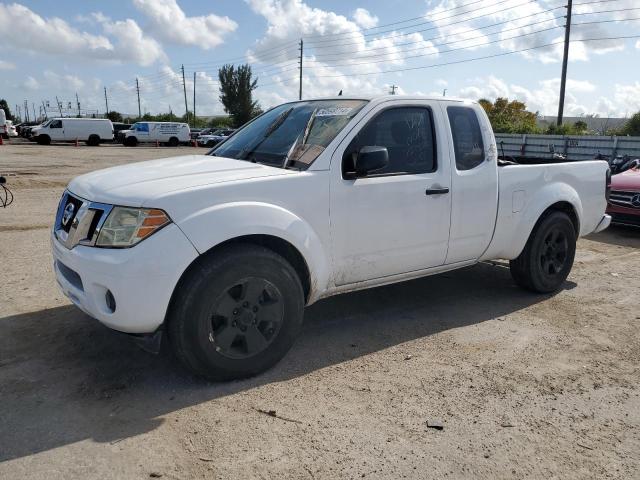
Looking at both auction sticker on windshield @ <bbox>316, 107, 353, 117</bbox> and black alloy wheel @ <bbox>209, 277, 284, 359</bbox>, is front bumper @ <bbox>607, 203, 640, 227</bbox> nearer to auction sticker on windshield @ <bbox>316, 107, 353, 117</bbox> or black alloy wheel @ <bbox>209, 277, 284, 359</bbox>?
auction sticker on windshield @ <bbox>316, 107, 353, 117</bbox>

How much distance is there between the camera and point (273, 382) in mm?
3469

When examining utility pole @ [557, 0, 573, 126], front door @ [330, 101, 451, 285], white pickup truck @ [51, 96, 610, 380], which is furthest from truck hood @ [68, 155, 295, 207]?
utility pole @ [557, 0, 573, 126]

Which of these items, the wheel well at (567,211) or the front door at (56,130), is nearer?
the wheel well at (567,211)

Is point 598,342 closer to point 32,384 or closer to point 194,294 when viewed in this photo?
point 194,294

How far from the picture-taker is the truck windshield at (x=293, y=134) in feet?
12.5

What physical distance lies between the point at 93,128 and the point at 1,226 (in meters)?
34.6

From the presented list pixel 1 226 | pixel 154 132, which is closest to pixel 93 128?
pixel 154 132

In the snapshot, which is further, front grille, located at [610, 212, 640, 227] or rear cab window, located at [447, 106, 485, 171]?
front grille, located at [610, 212, 640, 227]

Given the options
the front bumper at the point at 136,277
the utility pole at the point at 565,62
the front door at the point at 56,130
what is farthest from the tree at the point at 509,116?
the front bumper at the point at 136,277

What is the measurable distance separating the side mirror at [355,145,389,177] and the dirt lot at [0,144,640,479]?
135 cm

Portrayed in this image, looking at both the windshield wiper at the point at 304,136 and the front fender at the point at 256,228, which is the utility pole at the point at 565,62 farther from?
the front fender at the point at 256,228

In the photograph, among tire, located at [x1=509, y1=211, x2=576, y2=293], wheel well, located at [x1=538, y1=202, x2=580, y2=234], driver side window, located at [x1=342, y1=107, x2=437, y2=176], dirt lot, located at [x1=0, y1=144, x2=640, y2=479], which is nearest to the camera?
dirt lot, located at [x1=0, y1=144, x2=640, y2=479]

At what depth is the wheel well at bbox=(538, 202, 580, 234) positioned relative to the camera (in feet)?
17.1

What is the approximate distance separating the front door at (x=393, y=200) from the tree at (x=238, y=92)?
7183cm
